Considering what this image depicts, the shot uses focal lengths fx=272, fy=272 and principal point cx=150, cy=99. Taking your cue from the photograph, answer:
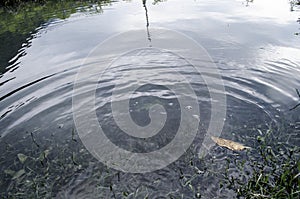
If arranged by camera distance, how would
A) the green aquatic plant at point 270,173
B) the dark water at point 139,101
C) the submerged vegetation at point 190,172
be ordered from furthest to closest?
the dark water at point 139,101
the submerged vegetation at point 190,172
the green aquatic plant at point 270,173

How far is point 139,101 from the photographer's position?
4.89 m

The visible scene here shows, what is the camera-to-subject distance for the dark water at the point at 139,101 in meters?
3.14

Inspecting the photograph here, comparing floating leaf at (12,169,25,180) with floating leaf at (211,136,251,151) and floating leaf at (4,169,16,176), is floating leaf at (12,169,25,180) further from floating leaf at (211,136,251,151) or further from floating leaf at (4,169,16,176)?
floating leaf at (211,136,251,151)

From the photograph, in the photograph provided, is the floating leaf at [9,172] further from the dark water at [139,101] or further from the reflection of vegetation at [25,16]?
the reflection of vegetation at [25,16]

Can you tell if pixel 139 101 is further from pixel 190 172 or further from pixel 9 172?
pixel 9 172

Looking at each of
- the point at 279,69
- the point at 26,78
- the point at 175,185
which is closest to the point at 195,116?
the point at 175,185

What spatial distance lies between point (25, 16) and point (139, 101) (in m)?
9.69

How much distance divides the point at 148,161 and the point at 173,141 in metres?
0.55

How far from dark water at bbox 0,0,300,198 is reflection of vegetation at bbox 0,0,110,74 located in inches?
10.9

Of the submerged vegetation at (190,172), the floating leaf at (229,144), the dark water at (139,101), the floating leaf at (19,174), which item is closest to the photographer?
the submerged vegetation at (190,172)

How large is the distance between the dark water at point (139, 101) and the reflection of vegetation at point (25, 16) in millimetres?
278

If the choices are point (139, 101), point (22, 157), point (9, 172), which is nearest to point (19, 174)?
point (9, 172)

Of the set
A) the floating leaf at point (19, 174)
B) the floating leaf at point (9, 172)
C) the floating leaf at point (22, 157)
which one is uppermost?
the floating leaf at point (22, 157)

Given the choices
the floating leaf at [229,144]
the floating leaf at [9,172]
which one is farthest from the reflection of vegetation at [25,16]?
the floating leaf at [229,144]
